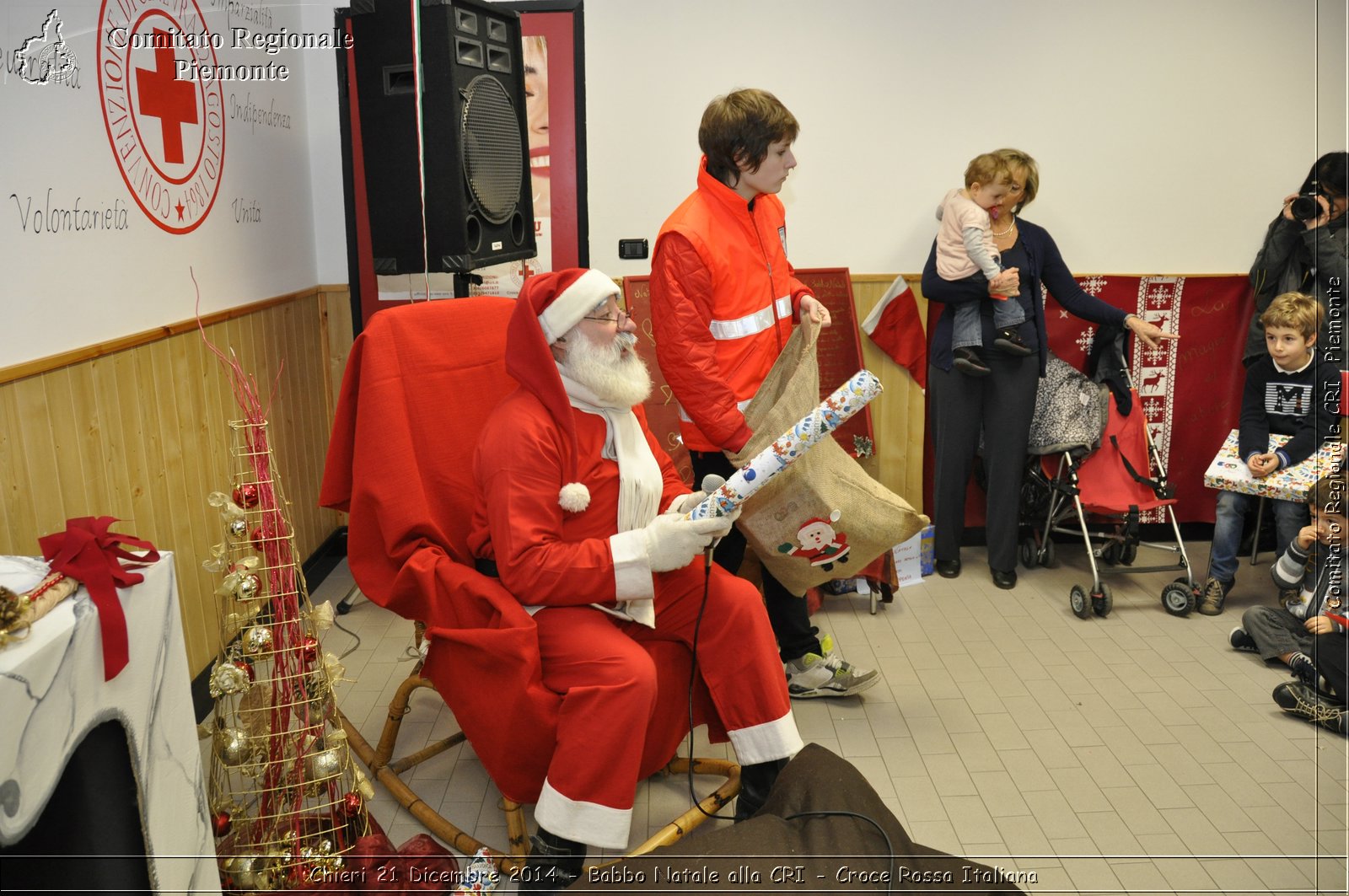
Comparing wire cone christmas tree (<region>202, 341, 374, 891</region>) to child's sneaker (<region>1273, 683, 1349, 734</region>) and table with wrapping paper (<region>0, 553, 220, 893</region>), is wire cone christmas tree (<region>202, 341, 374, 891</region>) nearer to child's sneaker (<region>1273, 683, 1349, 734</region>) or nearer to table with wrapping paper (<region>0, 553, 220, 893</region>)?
table with wrapping paper (<region>0, 553, 220, 893</region>)

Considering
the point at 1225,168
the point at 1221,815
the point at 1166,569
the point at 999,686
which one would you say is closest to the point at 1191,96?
the point at 1225,168

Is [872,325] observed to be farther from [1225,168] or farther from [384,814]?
[384,814]

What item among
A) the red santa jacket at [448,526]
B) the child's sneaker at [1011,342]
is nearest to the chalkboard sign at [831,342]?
the child's sneaker at [1011,342]

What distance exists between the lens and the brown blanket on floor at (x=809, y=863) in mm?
1502

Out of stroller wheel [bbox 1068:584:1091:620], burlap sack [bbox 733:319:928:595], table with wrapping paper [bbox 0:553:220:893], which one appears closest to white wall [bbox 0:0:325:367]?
table with wrapping paper [bbox 0:553:220:893]

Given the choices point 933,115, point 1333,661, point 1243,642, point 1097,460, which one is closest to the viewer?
point 1333,661

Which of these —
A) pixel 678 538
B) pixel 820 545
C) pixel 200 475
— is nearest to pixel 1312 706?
pixel 820 545

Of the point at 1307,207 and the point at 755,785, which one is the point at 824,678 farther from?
the point at 1307,207

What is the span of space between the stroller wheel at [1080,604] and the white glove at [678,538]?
79.7 inches

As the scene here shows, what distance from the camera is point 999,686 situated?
3.15 metres

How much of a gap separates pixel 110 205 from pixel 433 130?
86 cm

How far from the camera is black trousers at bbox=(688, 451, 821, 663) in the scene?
295 cm

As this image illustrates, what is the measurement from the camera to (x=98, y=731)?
1588mm

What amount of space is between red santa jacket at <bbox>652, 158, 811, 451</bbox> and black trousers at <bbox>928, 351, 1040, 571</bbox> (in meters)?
1.23
